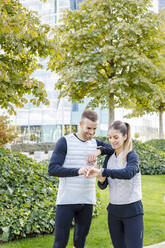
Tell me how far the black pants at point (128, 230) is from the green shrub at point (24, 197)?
7.22ft

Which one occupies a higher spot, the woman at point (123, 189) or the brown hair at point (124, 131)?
the brown hair at point (124, 131)

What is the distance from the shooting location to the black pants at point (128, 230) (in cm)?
256

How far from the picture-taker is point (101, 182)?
2799mm

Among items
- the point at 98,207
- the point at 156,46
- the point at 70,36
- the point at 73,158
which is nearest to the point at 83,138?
the point at 73,158

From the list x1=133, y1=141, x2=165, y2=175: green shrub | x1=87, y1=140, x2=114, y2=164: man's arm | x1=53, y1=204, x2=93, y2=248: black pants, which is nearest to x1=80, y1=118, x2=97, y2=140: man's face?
x1=87, y1=140, x2=114, y2=164: man's arm

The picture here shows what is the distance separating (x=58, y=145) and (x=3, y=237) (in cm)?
235

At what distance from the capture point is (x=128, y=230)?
2.58 meters

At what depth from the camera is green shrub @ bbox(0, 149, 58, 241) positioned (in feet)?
14.9

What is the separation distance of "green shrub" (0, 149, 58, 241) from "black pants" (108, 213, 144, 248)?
2202 mm

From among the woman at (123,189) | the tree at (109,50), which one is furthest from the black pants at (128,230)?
the tree at (109,50)

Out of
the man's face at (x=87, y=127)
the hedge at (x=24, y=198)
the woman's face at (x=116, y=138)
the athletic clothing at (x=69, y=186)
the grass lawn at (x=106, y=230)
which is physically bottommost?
the grass lawn at (x=106, y=230)

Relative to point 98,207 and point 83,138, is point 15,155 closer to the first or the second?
point 98,207

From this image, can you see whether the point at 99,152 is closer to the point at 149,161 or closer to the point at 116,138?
the point at 116,138

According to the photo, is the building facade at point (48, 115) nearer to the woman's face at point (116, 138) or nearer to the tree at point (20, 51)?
the tree at point (20, 51)
